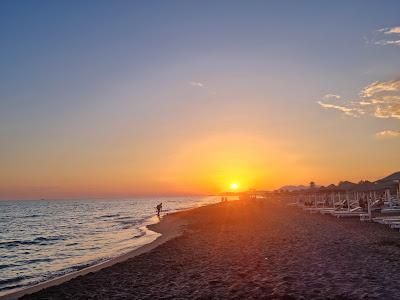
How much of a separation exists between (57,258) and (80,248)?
149 inches

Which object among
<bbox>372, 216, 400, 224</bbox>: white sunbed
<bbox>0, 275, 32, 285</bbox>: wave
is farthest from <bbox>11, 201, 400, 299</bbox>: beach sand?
<bbox>372, 216, 400, 224</bbox>: white sunbed

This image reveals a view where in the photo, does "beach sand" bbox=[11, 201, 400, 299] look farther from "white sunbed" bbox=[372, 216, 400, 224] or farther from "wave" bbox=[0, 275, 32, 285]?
"white sunbed" bbox=[372, 216, 400, 224]

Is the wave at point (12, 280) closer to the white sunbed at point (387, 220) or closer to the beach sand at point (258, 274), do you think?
the beach sand at point (258, 274)

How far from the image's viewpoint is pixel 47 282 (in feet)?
45.3

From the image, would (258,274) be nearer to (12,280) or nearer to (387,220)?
(12,280)

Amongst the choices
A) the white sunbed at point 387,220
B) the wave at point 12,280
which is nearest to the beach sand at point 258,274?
the wave at point 12,280

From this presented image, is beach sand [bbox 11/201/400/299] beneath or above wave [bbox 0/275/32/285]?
above

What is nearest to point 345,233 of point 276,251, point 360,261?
point 276,251

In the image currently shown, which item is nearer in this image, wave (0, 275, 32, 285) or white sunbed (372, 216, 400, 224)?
wave (0, 275, 32, 285)

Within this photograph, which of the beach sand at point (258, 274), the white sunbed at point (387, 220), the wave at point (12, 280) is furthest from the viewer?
the white sunbed at point (387, 220)

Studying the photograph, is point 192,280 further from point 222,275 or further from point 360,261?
point 360,261

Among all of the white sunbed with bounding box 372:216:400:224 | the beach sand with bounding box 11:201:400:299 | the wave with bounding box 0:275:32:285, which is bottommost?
the wave with bounding box 0:275:32:285

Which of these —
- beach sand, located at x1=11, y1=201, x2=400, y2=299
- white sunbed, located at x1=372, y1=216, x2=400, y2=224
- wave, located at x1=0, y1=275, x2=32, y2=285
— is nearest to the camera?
beach sand, located at x1=11, y1=201, x2=400, y2=299

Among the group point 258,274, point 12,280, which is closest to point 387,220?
point 258,274
